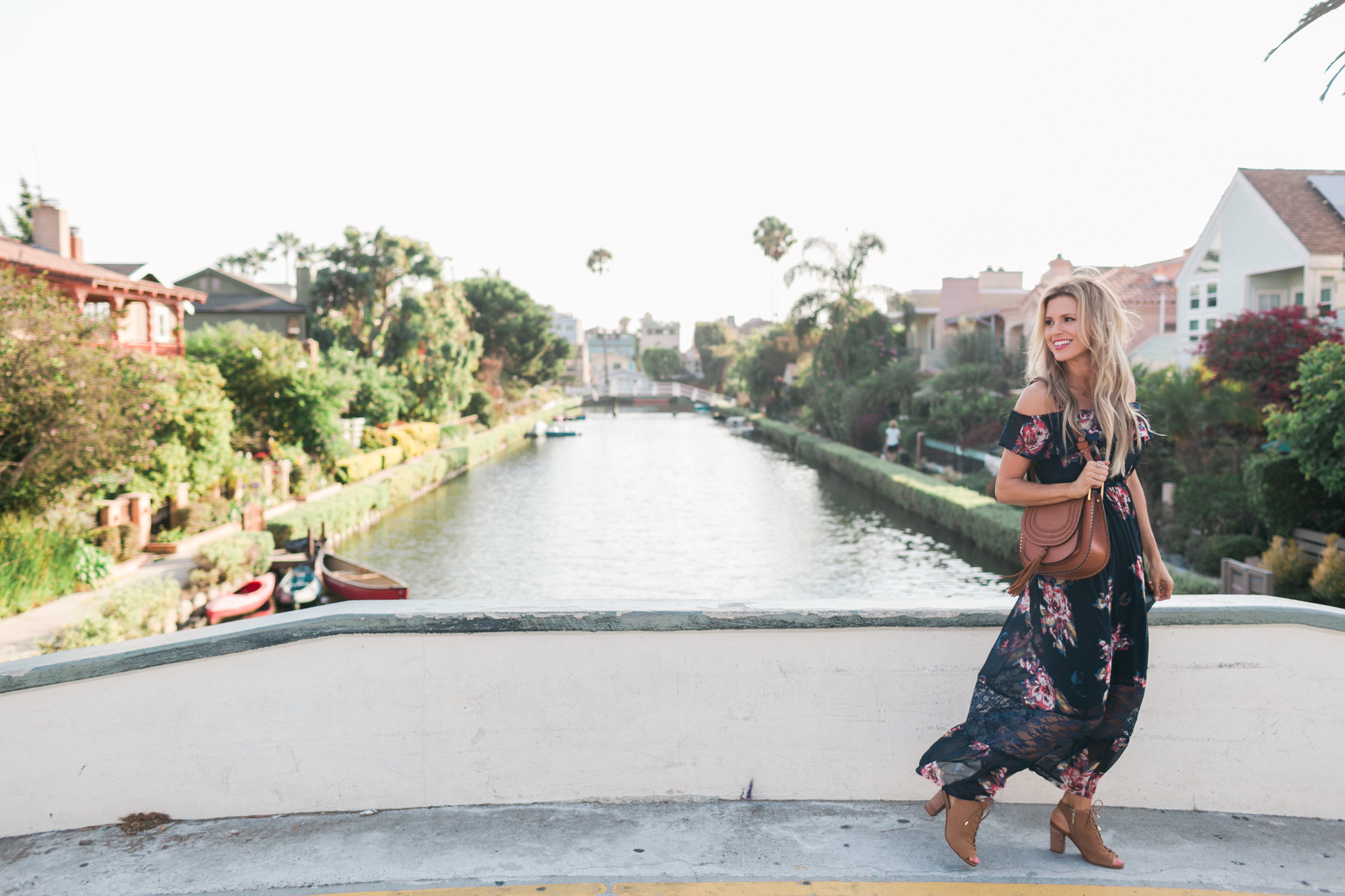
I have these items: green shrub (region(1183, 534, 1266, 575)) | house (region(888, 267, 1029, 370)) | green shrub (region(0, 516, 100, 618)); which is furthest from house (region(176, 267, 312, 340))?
green shrub (region(1183, 534, 1266, 575))

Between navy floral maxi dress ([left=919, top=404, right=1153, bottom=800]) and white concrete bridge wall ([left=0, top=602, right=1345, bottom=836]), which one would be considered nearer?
navy floral maxi dress ([left=919, top=404, right=1153, bottom=800])

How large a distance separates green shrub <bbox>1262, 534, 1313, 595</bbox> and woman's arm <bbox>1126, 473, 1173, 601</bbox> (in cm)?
1253

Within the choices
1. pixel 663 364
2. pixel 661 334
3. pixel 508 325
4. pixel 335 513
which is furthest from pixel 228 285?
pixel 661 334

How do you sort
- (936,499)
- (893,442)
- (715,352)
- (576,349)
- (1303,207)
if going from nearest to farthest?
(1303,207), (936,499), (893,442), (715,352), (576,349)

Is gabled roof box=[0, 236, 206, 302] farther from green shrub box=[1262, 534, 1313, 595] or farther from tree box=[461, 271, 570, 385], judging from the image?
tree box=[461, 271, 570, 385]

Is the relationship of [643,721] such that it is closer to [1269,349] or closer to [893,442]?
[1269,349]

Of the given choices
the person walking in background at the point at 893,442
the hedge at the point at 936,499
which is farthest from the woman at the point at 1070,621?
the person walking in background at the point at 893,442

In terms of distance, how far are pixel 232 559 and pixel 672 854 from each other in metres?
15.8

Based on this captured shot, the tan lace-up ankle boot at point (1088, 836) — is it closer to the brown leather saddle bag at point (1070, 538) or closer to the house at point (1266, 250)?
the brown leather saddle bag at point (1070, 538)

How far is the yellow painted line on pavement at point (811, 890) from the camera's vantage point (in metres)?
2.93

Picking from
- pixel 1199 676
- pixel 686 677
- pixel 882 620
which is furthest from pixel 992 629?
pixel 686 677

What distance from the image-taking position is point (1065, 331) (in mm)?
3084

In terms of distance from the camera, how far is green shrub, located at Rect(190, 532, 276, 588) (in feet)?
53.4

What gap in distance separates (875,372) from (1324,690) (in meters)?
41.3
